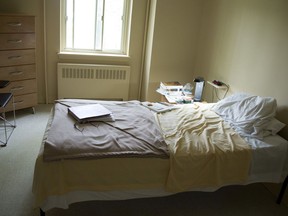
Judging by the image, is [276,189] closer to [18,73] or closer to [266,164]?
[266,164]

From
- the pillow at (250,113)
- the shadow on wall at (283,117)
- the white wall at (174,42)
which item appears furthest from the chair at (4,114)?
the shadow on wall at (283,117)

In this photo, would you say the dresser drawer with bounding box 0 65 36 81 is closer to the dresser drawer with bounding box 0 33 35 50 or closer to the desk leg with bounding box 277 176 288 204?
the dresser drawer with bounding box 0 33 35 50

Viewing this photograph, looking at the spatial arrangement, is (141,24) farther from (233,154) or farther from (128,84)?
(233,154)

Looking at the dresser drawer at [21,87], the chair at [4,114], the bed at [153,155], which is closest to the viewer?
the bed at [153,155]

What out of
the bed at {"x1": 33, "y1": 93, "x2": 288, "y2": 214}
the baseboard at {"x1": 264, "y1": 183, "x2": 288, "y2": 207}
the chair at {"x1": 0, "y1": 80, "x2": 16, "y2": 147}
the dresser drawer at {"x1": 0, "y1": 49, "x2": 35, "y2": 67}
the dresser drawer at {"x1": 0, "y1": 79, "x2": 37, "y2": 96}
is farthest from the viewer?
the dresser drawer at {"x1": 0, "y1": 79, "x2": 37, "y2": 96}

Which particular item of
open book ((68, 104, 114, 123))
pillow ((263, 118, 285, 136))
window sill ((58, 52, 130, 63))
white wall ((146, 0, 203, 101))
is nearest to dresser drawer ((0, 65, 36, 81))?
window sill ((58, 52, 130, 63))

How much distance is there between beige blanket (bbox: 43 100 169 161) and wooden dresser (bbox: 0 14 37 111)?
1.14 m

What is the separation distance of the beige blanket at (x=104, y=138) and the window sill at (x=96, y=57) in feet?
5.07

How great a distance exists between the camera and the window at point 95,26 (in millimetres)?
3916

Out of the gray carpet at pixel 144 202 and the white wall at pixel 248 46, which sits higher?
the white wall at pixel 248 46

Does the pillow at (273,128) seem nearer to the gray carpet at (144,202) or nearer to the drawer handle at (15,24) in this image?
the gray carpet at (144,202)

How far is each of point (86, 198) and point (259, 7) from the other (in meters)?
2.30

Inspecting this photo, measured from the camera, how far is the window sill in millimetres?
3922

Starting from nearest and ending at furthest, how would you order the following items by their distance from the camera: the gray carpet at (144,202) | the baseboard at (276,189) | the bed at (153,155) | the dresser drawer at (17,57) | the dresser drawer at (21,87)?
1. the bed at (153,155)
2. the gray carpet at (144,202)
3. the baseboard at (276,189)
4. the dresser drawer at (17,57)
5. the dresser drawer at (21,87)
